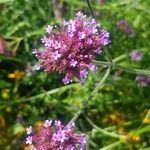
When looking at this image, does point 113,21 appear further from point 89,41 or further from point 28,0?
point 89,41

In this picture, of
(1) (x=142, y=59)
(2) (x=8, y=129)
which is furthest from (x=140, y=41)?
(2) (x=8, y=129)

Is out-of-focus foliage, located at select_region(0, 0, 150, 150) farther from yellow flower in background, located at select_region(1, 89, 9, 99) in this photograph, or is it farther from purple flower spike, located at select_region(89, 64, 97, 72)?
purple flower spike, located at select_region(89, 64, 97, 72)

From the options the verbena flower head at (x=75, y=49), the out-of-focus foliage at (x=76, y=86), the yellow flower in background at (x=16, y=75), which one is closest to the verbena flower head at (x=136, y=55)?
the out-of-focus foliage at (x=76, y=86)

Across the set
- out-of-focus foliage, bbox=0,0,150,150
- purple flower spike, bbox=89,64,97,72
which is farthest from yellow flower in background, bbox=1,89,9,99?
purple flower spike, bbox=89,64,97,72

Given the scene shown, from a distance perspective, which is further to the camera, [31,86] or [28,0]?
[31,86]

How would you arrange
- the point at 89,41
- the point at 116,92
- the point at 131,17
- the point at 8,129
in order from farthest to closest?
the point at 8,129 < the point at 116,92 < the point at 131,17 < the point at 89,41

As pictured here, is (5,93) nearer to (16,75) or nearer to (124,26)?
(16,75)
